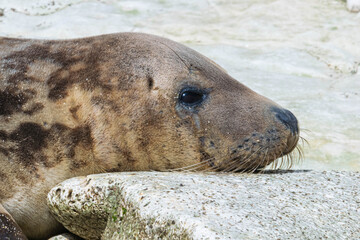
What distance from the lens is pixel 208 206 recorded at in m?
3.12

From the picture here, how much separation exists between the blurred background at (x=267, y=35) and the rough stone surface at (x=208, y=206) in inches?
95.1

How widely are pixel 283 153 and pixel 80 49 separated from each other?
1697mm

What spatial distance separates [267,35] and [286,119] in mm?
6025

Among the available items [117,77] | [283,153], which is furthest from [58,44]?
[283,153]

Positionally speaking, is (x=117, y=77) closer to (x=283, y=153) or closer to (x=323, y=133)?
(x=283, y=153)

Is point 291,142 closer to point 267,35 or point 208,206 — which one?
point 208,206

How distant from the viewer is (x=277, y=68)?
8641 millimetres

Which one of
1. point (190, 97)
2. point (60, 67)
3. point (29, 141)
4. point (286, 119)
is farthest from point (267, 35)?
point (29, 141)

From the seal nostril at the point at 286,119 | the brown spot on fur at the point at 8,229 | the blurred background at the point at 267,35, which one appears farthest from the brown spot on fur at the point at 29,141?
the blurred background at the point at 267,35

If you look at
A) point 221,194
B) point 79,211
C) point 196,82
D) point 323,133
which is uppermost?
point 196,82

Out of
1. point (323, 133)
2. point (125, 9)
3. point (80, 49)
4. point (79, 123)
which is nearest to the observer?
point (79, 123)

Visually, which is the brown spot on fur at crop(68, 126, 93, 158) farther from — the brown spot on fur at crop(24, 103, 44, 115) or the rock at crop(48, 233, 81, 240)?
the rock at crop(48, 233, 81, 240)

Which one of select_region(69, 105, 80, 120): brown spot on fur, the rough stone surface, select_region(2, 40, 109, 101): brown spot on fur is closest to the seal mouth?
the rough stone surface

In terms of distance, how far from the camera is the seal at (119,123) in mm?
3947
